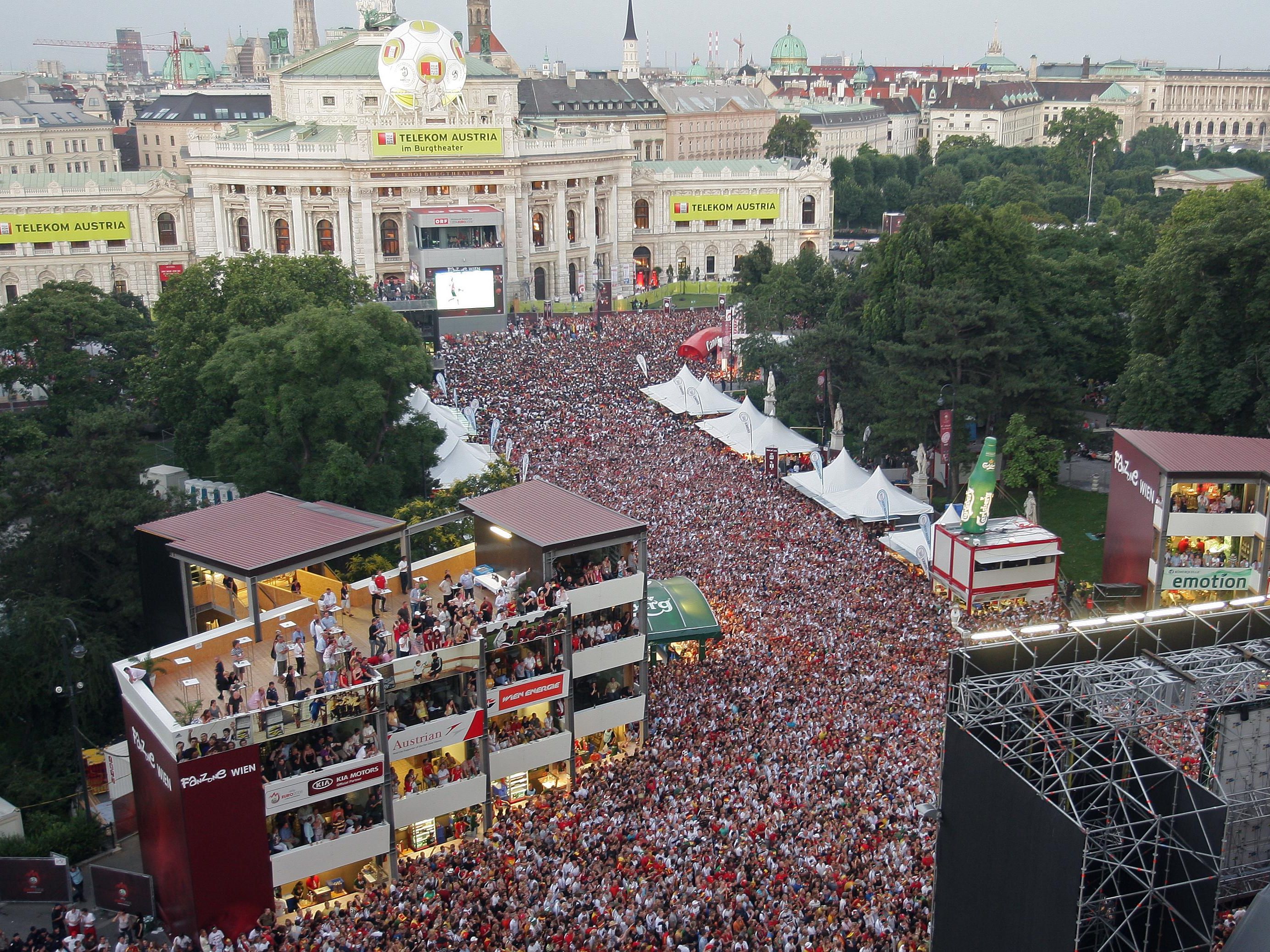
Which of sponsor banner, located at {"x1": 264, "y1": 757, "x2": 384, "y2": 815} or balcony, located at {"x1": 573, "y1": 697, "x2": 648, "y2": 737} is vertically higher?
sponsor banner, located at {"x1": 264, "y1": 757, "x2": 384, "y2": 815}

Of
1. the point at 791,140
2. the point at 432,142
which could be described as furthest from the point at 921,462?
the point at 791,140

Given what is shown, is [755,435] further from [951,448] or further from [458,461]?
[458,461]

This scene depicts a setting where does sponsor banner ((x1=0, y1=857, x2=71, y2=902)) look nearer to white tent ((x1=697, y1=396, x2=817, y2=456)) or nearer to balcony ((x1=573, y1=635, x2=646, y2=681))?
balcony ((x1=573, y1=635, x2=646, y2=681))

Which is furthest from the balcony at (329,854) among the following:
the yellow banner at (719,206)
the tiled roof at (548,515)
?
the yellow banner at (719,206)

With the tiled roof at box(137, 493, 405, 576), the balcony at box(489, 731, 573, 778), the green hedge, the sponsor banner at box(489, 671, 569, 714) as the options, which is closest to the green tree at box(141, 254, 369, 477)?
the tiled roof at box(137, 493, 405, 576)

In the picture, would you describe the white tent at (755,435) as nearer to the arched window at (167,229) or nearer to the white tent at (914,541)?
the white tent at (914,541)

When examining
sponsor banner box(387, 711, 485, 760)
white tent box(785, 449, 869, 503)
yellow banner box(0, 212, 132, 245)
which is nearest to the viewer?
sponsor banner box(387, 711, 485, 760)
